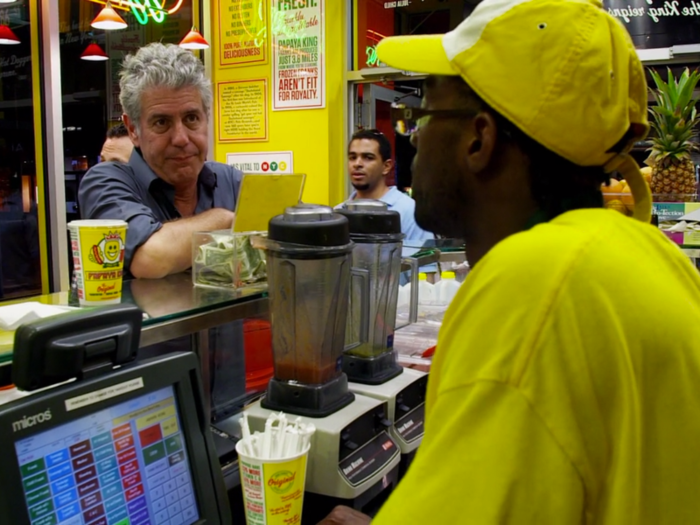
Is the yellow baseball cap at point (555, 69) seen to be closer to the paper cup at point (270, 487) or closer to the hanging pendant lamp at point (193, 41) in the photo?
the paper cup at point (270, 487)

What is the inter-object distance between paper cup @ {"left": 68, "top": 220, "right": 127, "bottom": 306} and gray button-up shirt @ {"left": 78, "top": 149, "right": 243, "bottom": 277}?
449mm

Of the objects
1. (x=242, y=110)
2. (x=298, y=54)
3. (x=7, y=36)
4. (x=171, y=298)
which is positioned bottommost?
(x=171, y=298)

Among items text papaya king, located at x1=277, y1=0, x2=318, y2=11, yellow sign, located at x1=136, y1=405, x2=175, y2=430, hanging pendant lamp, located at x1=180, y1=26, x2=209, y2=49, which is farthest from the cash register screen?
text papaya king, located at x1=277, y1=0, x2=318, y2=11

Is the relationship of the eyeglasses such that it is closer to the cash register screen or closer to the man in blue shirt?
the cash register screen

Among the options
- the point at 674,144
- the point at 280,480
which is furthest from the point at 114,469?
the point at 674,144

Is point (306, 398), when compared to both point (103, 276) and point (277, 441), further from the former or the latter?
point (103, 276)

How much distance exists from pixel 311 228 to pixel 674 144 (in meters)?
2.87

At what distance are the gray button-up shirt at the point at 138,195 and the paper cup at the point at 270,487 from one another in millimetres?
856

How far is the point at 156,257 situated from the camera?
1.73 metres

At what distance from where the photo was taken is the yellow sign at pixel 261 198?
155cm

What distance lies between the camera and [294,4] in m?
5.00

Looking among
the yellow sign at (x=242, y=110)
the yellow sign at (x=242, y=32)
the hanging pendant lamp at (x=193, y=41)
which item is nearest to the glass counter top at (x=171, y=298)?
the hanging pendant lamp at (x=193, y=41)

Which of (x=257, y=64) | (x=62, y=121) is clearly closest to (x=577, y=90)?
(x=62, y=121)

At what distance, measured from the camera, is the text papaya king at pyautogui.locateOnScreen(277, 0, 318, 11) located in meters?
4.95
